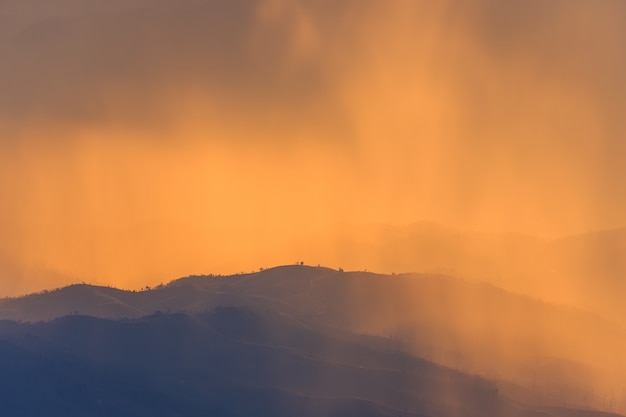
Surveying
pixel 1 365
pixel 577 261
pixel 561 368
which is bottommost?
pixel 1 365

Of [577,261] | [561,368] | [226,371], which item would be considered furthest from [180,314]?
[577,261]

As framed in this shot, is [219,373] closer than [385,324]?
Yes

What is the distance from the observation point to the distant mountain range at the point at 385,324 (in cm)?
7281

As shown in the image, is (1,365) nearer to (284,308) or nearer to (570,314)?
(284,308)

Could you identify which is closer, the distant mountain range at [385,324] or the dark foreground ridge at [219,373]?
the dark foreground ridge at [219,373]

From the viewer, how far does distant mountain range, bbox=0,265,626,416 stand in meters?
72.8

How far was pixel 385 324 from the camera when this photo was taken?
7894 centimetres

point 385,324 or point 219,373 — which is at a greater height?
point 385,324

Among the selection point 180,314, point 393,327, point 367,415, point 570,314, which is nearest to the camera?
point 367,415

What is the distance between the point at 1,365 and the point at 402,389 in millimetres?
17155

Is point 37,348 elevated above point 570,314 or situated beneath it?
situated beneath

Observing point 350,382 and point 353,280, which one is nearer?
point 350,382

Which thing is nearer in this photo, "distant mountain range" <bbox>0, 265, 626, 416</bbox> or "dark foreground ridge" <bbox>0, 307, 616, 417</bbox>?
"dark foreground ridge" <bbox>0, 307, 616, 417</bbox>

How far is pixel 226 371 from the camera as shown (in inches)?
2810
